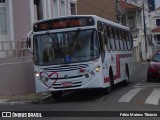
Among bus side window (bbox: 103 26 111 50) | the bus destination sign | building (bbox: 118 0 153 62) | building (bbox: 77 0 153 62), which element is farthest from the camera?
building (bbox: 118 0 153 62)

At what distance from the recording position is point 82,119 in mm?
13156

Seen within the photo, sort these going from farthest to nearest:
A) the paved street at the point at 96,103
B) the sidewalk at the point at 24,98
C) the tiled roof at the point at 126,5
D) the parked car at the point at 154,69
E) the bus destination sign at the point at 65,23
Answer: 1. the tiled roof at the point at 126,5
2. the parked car at the point at 154,69
3. the sidewalk at the point at 24,98
4. the bus destination sign at the point at 65,23
5. the paved street at the point at 96,103

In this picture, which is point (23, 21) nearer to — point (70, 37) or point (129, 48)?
point (129, 48)

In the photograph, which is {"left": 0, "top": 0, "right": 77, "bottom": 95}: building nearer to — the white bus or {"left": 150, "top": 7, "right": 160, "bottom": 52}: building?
the white bus

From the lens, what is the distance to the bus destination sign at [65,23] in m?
18.6

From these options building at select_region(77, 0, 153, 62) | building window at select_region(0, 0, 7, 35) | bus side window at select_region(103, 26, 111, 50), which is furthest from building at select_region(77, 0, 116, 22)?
bus side window at select_region(103, 26, 111, 50)

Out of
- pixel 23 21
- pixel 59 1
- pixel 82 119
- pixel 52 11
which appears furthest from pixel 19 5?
pixel 82 119

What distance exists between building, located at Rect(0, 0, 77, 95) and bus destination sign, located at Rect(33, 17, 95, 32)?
3.37m

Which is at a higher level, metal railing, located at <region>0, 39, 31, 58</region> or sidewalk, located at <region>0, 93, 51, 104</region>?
metal railing, located at <region>0, 39, 31, 58</region>

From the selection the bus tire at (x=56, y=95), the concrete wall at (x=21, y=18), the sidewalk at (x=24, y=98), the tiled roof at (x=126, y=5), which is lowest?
the sidewalk at (x=24, y=98)

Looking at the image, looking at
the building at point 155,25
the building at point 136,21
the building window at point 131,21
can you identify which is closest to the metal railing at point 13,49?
the building at point 136,21

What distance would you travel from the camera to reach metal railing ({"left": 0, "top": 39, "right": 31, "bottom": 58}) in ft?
73.7

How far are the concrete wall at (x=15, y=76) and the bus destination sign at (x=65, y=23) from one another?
3950 mm

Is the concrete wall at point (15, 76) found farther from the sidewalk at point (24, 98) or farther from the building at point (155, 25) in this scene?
the building at point (155, 25)
